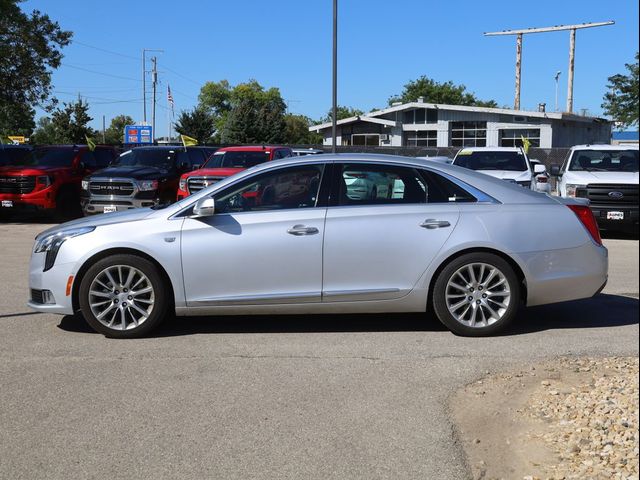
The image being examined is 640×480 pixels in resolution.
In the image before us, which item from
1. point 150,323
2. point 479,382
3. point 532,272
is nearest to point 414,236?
point 532,272

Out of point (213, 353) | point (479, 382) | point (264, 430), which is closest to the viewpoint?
point (264, 430)

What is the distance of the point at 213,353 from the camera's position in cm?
617

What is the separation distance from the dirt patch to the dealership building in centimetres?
4187

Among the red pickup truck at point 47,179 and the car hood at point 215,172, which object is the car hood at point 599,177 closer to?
the car hood at point 215,172

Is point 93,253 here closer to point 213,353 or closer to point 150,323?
point 150,323

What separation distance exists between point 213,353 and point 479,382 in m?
2.26

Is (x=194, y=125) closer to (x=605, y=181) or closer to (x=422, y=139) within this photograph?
(x=422, y=139)

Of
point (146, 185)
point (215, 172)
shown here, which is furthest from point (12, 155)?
point (215, 172)

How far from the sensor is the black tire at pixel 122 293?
6.50 m

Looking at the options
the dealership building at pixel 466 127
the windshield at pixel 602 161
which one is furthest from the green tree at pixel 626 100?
the dealership building at pixel 466 127

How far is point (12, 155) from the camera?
19922 mm

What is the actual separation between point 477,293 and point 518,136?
43.3m

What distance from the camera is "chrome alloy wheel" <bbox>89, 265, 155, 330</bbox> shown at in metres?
6.52

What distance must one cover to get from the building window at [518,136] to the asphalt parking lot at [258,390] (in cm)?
4043
